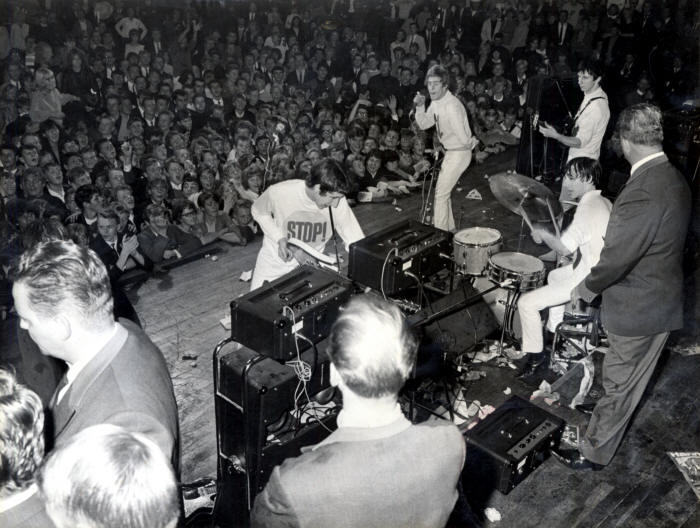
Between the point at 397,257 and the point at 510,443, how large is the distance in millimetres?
1193

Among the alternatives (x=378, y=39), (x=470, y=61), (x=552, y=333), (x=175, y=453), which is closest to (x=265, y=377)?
(x=175, y=453)

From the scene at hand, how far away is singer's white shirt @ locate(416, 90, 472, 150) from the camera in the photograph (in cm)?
605

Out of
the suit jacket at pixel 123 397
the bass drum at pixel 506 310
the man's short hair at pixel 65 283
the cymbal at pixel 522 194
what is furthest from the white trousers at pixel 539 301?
the man's short hair at pixel 65 283

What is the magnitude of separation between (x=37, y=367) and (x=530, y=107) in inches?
266

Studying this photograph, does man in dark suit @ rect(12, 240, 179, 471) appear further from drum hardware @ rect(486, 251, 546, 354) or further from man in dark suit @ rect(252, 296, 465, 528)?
drum hardware @ rect(486, 251, 546, 354)

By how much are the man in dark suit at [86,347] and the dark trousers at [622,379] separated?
7.52 feet

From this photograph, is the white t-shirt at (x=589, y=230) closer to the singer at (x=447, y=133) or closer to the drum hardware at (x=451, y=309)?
the drum hardware at (x=451, y=309)

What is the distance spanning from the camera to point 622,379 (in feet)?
10.8

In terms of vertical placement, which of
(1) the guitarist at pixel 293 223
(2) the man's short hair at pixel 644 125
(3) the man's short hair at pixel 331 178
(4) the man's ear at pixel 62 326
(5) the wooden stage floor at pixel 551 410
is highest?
(2) the man's short hair at pixel 644 125

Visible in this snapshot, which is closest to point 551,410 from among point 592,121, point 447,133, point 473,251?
point 473,251

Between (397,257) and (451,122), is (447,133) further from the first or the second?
(397,257)

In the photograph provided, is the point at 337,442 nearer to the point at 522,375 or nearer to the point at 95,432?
the point at 95,432

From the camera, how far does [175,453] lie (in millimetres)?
2045

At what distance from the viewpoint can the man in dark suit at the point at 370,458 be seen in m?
1.56
